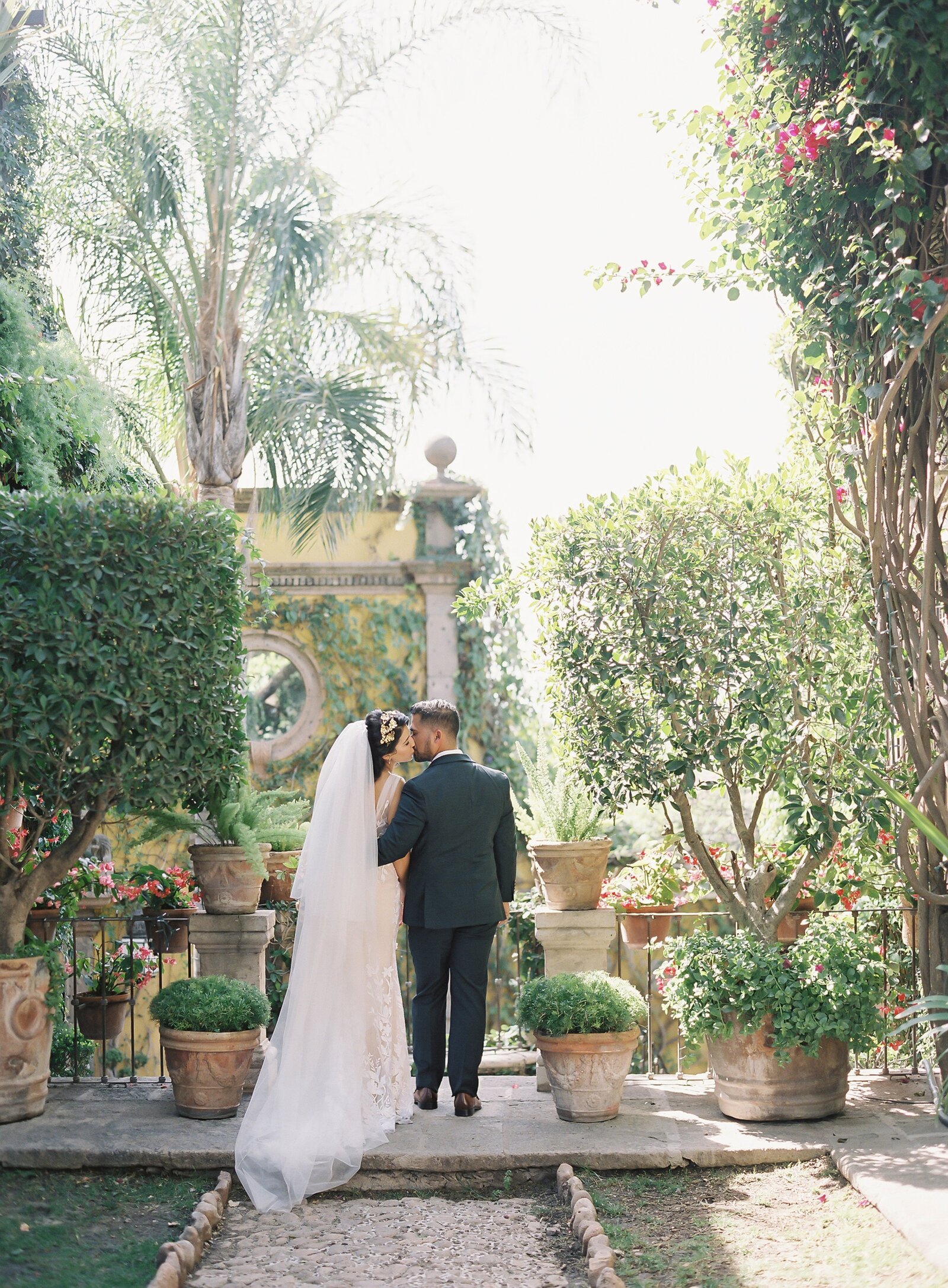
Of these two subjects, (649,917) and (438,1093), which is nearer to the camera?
(438,1093)

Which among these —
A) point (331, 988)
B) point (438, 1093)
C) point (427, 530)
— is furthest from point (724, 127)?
point (427, 530)

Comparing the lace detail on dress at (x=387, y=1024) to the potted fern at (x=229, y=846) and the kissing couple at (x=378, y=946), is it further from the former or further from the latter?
the potted fern at (x=229, y=846)

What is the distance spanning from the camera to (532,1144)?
474 cm

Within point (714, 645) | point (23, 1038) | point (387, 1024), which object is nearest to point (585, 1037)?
point (387, 1024)

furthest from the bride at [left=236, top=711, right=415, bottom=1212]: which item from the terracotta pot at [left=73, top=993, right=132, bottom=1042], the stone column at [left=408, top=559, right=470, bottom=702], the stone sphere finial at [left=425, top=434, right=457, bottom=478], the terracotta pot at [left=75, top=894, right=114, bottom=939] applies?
the stone sphere finial at [left=425, top=434, right=457, bottom=478]

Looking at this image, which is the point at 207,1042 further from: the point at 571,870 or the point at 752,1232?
the point at 752,1232

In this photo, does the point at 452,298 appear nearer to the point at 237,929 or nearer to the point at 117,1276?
the point at 237,929

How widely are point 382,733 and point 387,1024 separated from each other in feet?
4.29

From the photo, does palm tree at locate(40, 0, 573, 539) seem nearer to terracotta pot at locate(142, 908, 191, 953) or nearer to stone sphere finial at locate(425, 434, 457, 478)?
stone sphere finial at locate(425, 434, 457, 478)

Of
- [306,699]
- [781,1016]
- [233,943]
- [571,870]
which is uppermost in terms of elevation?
[306,699]

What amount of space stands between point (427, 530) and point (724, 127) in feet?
23.3

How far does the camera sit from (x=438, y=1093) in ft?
18.8

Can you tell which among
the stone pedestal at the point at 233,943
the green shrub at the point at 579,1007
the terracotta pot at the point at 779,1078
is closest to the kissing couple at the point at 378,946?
the green shrub at the point at 579,1007

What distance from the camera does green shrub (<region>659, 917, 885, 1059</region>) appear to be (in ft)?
16.0
